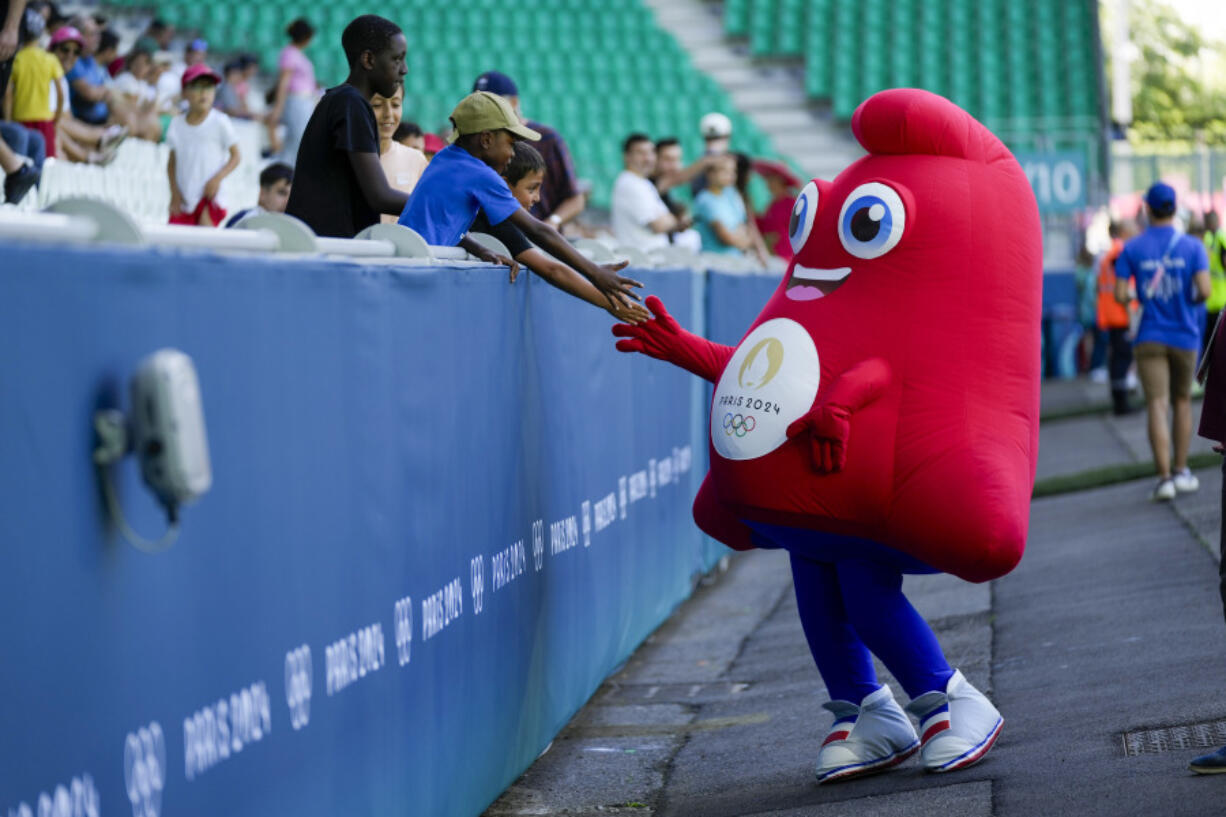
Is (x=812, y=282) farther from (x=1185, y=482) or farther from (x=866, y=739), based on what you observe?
(x=1185, y=482)

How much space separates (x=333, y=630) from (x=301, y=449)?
1.49 feet

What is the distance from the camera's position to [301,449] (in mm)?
3611

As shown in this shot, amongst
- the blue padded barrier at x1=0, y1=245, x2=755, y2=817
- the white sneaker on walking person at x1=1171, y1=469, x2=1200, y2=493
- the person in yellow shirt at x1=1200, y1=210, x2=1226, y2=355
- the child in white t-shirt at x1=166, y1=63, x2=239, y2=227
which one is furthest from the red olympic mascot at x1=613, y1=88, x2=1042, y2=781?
the person in yellow shirt at x1=1200, y1=210, x2=1226, y2=355

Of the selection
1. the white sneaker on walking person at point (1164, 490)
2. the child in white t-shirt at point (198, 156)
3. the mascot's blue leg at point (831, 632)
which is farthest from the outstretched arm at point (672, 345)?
the white sneaker on walking person at point (1164, 490)

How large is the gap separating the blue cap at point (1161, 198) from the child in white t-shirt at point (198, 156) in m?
5.89

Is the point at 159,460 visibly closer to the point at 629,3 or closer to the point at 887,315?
the point at 887,315

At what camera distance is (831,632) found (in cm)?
540

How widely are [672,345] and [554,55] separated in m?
22.0

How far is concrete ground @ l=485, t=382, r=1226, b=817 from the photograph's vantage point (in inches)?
195

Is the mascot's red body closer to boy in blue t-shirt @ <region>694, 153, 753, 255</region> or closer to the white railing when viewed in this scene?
the white railing

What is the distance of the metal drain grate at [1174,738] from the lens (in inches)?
200

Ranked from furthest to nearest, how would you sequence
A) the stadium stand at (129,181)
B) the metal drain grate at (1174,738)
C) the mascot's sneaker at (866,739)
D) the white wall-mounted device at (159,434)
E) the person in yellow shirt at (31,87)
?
the person in yellow shirt at (31,87) < the stadium stand at (129,181) < the mascot's sneaker at (866,739) < the metal drain grate at (1174,738) < the white wall-mounted device at (159,434)

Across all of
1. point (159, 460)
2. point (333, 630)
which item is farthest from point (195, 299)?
point (333, 630)

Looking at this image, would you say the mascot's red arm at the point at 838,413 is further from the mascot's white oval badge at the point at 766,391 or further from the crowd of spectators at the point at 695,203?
the crowd of spectators at the point at 695,203
